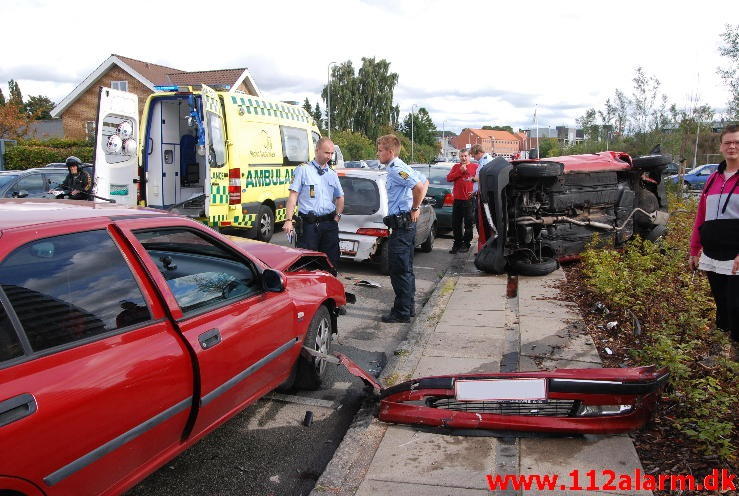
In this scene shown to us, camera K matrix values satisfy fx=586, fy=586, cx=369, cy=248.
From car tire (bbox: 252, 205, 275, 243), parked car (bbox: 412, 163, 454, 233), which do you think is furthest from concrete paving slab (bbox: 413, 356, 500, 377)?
parked car (bbox: 412, 163, 454, 233)

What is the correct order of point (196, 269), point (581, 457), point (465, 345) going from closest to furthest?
point (581, 457) → point (196, 269) → point (465, 345)

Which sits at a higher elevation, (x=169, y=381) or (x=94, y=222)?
(x=94, y=222)

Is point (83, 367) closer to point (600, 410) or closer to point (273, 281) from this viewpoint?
point (273, 281)

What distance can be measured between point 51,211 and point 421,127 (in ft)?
289

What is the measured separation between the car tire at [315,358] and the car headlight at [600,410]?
5.87 feet

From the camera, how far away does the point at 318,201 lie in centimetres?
652

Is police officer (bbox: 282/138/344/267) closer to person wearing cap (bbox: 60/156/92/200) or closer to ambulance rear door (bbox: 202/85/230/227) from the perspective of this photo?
ambulance rear door (bbox: 202/85/230/227)

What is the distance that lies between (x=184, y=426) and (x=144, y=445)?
0.28 m

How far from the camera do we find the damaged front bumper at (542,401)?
10.9 ft

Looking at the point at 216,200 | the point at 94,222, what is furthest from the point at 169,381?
the point at 216,200

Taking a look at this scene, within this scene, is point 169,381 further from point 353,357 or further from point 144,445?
point 353,357

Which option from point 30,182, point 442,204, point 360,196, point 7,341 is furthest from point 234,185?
point 7,341

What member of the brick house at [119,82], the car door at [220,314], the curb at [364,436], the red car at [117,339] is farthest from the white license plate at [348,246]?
the brick house at [119,82]

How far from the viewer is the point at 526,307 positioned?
248 inches
